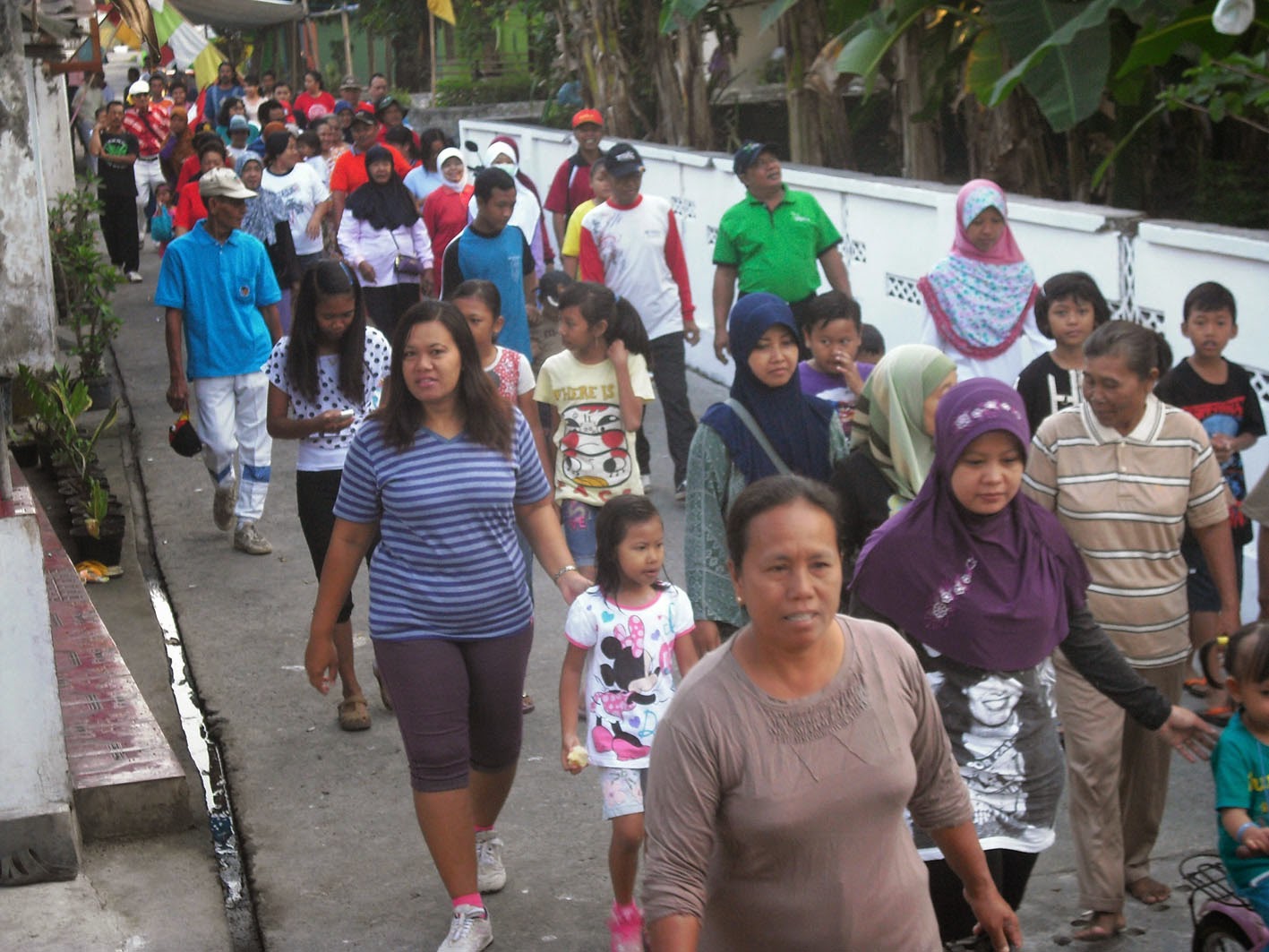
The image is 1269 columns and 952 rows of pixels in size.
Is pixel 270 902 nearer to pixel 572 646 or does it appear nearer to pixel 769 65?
pixel 572 646

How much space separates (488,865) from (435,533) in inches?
46.1

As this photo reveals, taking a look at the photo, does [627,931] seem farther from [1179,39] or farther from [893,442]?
[1179,39]

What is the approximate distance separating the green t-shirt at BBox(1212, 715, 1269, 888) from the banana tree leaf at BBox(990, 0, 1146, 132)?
5.85 meters

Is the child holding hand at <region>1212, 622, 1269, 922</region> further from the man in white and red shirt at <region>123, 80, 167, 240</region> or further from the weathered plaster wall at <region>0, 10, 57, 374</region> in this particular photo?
the man in white and red shirt at <region>123, 80, 167, 240</region>

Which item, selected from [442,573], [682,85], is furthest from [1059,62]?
[682,85]

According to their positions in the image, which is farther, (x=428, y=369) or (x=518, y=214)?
(x=518, y=214)

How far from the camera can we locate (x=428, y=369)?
15.3ft

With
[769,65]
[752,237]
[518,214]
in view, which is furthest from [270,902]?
[769,65]

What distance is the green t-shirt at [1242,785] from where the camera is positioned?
3.94 m

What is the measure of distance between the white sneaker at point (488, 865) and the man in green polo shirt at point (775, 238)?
14.1 ft

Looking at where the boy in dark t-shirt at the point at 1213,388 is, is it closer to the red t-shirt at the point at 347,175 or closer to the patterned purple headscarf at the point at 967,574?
the patterned purple headscarf at the point at 967,574

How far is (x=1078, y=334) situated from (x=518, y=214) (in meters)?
5.77

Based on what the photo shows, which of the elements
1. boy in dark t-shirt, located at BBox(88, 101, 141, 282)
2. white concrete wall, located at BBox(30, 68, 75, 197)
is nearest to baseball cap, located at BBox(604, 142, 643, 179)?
white concrete wall, located at BBox(30, 68, 75, 197)

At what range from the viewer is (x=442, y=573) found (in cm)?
470
